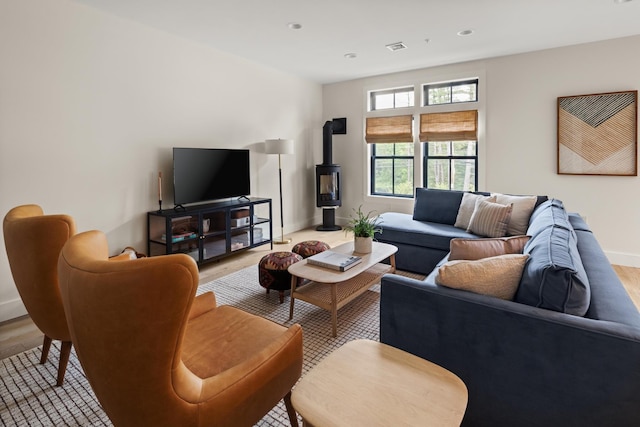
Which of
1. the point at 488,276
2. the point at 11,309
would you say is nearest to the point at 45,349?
the point at 11,309

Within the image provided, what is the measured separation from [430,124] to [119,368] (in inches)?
208

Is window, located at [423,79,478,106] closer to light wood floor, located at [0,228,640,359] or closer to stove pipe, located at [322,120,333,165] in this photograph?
stove pipe, located at [322,120,333,165]

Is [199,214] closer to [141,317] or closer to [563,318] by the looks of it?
[141,317]

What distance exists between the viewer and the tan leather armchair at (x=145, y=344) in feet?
2.93

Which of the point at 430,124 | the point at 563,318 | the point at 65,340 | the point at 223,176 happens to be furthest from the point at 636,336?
the point at 430,124

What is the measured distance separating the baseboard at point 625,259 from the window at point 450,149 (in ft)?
5.97

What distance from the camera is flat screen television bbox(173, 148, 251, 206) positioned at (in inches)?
153

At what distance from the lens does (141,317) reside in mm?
899

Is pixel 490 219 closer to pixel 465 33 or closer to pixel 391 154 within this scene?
pixel 465 33

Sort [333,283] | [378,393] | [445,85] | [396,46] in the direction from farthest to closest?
[445,85] → [396,46] → [333,283] → [378,393]

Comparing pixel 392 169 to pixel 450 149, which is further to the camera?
pixel 392 169

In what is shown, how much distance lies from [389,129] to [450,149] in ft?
3.45

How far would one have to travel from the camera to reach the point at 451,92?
5.27 meters

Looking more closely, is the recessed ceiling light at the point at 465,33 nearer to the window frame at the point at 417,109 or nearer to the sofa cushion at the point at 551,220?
the window frame at the point at 417,109
